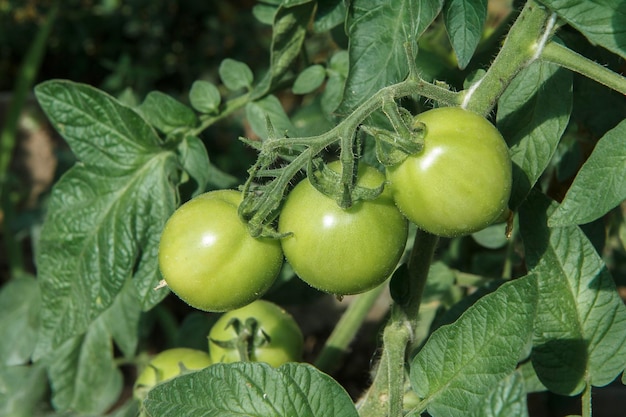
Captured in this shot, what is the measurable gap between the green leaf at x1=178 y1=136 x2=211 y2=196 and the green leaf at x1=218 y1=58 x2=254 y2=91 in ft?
0.50

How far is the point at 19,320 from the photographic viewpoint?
74.7 inches

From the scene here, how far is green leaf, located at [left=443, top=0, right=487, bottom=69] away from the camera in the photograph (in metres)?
1.03

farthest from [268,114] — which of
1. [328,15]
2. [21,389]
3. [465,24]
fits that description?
[21,389]

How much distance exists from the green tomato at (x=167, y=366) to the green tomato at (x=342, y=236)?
528 millimetres

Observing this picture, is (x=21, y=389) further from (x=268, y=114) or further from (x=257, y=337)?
(x=268, y=114)

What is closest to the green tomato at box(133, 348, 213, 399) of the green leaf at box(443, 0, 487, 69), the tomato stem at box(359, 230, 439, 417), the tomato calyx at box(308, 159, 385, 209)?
the tomato stem at box(359, 230, 439, 417)

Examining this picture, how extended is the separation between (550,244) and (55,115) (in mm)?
834

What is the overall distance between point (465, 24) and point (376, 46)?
12 centimetres

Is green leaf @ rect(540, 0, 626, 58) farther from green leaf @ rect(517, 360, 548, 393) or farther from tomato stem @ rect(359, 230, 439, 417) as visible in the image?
green leaf @ rect(517, 360, 548, 393)

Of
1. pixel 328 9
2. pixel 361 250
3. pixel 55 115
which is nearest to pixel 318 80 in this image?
pixel 328 9

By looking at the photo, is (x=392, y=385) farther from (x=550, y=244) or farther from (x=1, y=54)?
(x=1, y=54)

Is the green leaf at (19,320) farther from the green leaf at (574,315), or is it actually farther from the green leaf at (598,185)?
the green leaf at (598,185)

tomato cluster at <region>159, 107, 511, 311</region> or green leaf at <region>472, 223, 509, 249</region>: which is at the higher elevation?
tomato cluster at <region>159, 107, 511, 311</region>

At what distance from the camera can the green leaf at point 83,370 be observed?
68.2 inches
